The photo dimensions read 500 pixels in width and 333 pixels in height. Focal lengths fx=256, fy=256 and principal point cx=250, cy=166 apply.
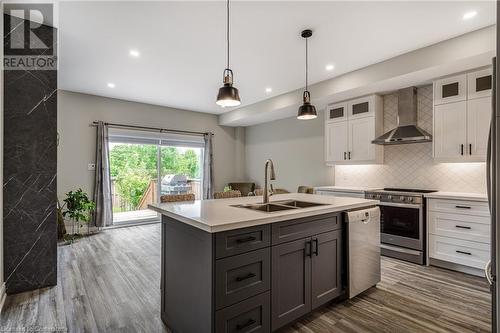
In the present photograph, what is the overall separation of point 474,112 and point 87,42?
488cm

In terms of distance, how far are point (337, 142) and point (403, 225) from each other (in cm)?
181

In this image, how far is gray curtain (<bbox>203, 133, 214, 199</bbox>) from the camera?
6.84 meters

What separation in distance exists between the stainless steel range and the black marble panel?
14.0 feet

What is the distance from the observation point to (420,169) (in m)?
4.06

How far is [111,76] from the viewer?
4.27 m

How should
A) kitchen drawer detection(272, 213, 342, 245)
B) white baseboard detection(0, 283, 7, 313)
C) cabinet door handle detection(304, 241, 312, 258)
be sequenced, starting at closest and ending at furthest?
1. kitchen drawer detection(272, 213, 342, 245)
2. cabinet door handle detection(304, 241, 312, 258)
3. white baseboard detection(0, 283, 7, 313)

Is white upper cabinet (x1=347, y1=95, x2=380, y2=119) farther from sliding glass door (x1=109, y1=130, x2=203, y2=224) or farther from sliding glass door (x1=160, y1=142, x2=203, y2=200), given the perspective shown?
sliding glass door (x1=160, y1=142, x2=203, y2=200)

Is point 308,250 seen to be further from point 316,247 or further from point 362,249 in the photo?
point 362,249

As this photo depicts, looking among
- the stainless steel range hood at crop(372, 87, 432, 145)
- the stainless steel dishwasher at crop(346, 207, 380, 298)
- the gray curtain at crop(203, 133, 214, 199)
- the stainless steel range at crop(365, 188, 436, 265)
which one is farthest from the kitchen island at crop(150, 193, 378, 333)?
the gray curtain at crop(203, 133, 214, 199)

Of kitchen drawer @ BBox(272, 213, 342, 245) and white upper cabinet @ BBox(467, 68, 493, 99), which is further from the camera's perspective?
white upper cabinet @ BBox(467, 68, 493, 99)

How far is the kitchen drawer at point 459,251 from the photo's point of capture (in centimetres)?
304


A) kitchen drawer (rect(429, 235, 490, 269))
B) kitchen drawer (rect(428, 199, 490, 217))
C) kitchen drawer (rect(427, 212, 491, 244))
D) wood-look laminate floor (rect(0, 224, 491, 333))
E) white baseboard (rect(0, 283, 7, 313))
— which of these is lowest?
wood-look laminate floor (rect(0, 224, 491, 333))

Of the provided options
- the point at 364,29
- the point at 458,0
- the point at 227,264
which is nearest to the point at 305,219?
the point at 227,264

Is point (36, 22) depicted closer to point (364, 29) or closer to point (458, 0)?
point (364, 29)
